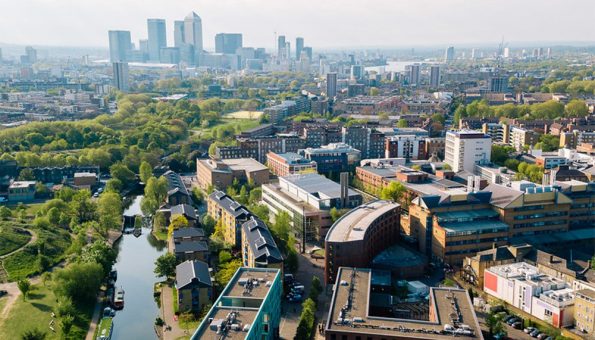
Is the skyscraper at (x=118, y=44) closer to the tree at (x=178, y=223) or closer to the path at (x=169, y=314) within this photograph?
the tree at (x=178, y=223)

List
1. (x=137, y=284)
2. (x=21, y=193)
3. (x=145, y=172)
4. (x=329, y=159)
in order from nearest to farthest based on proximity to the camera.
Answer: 1. (x=137, y=284)
2. (x=21, y=193)
3. (x=145, y=172)
4. (x=329, y=159)

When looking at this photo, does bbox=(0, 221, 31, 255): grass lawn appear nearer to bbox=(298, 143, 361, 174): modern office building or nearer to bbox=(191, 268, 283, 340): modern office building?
bbox=(191, 268, 283, 340): modern office building

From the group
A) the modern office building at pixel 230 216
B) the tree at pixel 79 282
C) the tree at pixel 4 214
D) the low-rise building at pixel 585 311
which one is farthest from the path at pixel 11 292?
the low-rise building at pixel 585 311

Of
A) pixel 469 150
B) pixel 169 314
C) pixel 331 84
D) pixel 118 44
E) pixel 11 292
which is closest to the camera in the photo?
pixel 169 314

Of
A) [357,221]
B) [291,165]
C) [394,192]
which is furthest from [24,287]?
[291,165]

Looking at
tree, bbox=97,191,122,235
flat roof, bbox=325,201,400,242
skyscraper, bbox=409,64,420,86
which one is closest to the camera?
flat roof, bbox=325,201,400,242

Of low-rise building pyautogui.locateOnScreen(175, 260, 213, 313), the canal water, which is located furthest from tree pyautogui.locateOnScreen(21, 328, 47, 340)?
low-rise building pyautogui.locateOnScreen(175, 260, 213, 313)

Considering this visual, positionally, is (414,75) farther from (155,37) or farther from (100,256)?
(155,37)
